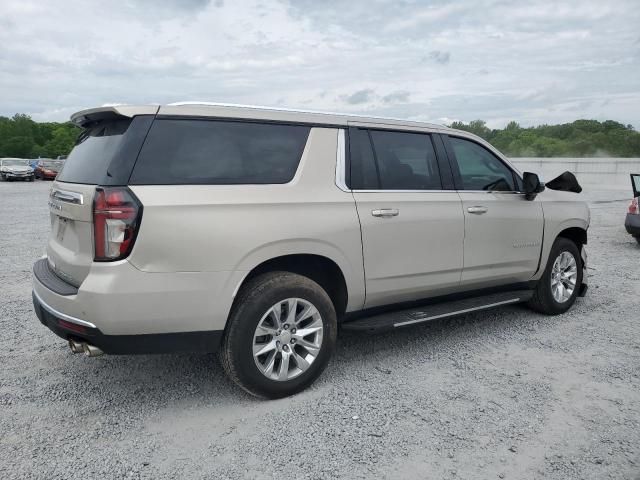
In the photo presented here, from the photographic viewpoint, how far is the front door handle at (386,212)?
3.94 meters

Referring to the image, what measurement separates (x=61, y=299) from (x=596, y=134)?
182 feet

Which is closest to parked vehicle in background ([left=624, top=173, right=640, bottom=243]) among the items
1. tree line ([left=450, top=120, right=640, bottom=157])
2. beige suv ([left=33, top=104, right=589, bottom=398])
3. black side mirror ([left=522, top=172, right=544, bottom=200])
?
black side mirror ([left=522, top=172, right=544, bottom=200])

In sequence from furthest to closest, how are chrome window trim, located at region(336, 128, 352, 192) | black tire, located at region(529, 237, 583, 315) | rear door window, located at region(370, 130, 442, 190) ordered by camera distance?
1. black tire, located at region(529, 237, 583, 315)
2. rear door window, located at region(370, 130, 442, 190)
3. chrome window trim, located at region(336, 128, 352, 192)

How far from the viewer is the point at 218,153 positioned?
11.2ft

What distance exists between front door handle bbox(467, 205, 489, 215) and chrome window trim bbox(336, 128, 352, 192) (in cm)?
124

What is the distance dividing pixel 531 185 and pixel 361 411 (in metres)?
2.75

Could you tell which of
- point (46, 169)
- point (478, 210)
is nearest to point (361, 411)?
point (478, 210)

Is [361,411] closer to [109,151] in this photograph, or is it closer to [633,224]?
[109,151]

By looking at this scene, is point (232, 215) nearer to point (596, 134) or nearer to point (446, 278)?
point (446, 278)

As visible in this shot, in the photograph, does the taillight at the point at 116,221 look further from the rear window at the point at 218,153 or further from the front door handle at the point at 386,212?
the front door handle at the point at 386,212

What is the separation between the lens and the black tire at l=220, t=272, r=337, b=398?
3.38m

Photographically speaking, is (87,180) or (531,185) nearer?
(87,180)

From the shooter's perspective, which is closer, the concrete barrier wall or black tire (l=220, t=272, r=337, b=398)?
black tire (l=220, t=272, r=337, b=398)

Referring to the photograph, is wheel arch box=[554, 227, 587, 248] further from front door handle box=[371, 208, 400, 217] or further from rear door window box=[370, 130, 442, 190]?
front door handle box=[371, 208, 400, 217]
